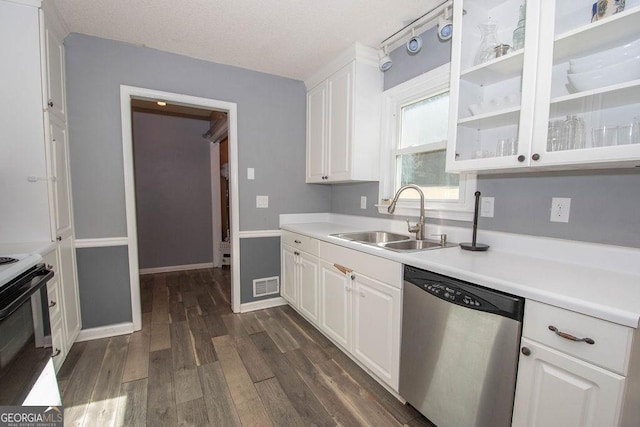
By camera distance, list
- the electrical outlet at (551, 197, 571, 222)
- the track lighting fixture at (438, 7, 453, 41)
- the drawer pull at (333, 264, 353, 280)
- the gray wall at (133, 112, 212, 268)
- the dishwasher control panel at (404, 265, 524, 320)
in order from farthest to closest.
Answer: the gray wall at (133, 112, 212, 268) < the drawer pull at (333, 264, 353, 280) < the track lighting fixture at (438, 7, 453, 41) < the electrical outlet at (551, 197, 571, 222) < the dishwasher control panel at (404, 265, 524, 320)

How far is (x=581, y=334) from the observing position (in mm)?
876

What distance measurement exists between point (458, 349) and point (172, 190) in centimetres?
428

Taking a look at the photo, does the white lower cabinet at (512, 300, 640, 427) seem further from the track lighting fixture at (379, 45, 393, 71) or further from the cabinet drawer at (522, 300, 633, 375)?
the track lighting fixture at (379, 45, 393, 71)

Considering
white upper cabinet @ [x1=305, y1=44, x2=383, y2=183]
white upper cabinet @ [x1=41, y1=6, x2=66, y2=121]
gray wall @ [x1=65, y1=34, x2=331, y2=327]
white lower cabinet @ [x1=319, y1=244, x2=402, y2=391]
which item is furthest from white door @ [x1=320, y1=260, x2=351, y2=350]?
white upper cabinet @ [x1=41, y1=6, x2=66, y2=121]

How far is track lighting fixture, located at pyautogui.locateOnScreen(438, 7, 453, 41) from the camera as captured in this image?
179cm

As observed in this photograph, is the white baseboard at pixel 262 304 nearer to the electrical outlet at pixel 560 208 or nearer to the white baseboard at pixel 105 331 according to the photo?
the white baseboard at pixel 105 331

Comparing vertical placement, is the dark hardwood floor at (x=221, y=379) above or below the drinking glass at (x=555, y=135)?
below

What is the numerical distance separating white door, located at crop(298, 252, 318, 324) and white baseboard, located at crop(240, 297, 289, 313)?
1.66 ft

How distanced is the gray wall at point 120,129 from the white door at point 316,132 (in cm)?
11

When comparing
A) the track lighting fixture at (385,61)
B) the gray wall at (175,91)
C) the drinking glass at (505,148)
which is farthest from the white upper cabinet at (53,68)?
the drinking glass at (505,148)

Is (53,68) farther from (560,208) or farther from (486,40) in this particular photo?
(560,208)

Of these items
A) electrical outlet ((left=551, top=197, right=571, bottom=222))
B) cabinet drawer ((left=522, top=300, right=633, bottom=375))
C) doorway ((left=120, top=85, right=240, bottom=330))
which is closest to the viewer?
cabinet drawer ((left=522, top=300, right=633, bottom=375))

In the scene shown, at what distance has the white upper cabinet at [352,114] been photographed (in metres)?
2.34

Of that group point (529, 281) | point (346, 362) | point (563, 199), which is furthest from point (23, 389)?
point (563, 199)
